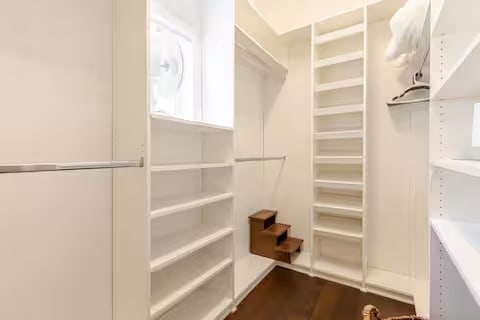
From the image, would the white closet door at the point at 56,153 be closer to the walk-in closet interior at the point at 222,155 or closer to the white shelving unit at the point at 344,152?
the walk-in closet interior at the point at 222,155

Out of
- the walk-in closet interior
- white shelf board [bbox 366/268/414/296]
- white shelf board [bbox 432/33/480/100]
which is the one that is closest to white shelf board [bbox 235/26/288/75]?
the walk-in closet interior

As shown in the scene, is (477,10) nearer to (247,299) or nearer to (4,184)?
(4,184)

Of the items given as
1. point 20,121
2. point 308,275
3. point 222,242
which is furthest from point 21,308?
point 308,275

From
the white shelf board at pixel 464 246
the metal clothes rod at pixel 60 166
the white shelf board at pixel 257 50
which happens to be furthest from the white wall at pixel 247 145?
the white shelf board at pixel 464 246

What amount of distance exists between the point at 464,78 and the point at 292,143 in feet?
6.26

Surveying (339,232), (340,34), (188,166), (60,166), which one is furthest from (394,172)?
(60,166)

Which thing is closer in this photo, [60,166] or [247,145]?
[60,166]

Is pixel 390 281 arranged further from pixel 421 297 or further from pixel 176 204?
pixel 176 204

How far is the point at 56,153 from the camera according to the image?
1.09 meters

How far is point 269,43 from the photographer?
225 centimetres

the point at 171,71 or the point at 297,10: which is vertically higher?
the point at 297,10

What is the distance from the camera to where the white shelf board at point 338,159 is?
2.05 m

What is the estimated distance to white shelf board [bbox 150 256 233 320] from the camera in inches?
47.9

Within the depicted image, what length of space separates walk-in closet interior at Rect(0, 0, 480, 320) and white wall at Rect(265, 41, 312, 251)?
0.05 ft
